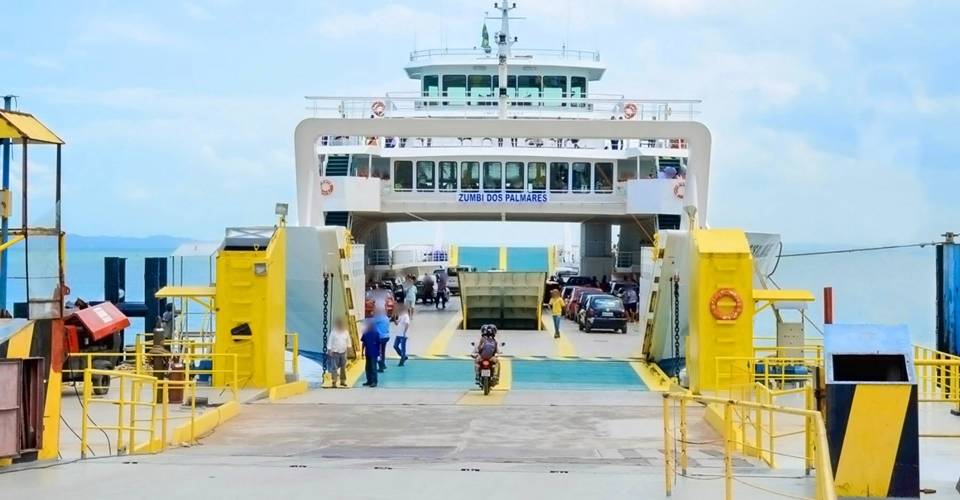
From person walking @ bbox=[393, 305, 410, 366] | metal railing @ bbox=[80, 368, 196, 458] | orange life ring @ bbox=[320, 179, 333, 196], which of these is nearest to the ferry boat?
orange life ring @ bbox=[320, 179, 333, 196]

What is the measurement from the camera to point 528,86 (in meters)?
40.6

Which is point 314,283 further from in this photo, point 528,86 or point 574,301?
point 528,86

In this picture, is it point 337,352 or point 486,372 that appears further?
point 337,352

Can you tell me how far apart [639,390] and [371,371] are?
395cm

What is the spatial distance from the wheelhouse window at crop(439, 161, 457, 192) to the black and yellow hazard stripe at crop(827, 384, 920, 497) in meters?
26.3

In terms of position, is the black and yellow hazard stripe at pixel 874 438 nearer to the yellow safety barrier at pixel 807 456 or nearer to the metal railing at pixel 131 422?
the yellow safety barrier at pixel 807 456

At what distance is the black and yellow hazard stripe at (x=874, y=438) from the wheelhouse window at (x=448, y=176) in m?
26.3

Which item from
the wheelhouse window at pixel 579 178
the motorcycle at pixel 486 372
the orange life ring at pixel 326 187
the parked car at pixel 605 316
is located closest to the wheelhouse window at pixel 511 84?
the wheelhouse window at pixel 579 178

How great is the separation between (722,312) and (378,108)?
1841cm

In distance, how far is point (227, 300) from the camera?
1841 cm

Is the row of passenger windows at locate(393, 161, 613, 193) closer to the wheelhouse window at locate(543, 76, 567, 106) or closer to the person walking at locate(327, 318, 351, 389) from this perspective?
the wheelhouse window at locate(543, 76, 567, 106)

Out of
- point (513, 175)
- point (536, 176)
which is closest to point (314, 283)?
point (513, 175)

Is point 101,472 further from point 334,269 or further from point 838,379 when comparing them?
point 334,269

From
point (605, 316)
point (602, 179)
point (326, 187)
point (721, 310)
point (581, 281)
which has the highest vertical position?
Result: point (602, 179)
